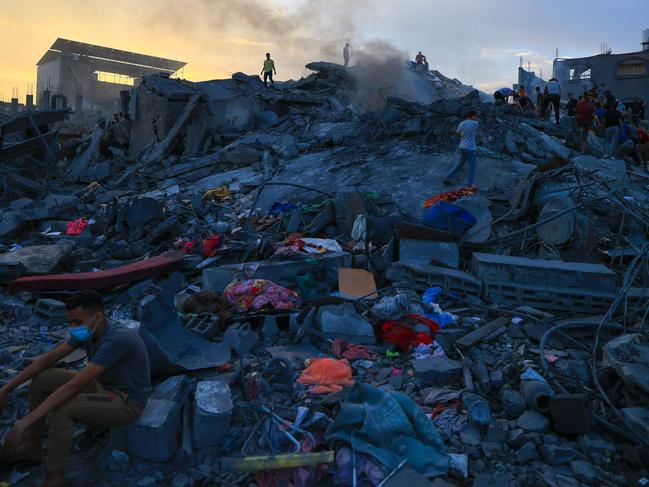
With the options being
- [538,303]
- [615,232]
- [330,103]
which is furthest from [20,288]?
[330,103]

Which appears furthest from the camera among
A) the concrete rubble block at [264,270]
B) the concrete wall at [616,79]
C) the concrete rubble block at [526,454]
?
the concrete wall at [616,79]

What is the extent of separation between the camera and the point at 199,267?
7309 mm

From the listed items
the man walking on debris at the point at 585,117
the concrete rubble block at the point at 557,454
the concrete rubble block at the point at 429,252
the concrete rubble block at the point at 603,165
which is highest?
the man walking on debris at the point at 585,117

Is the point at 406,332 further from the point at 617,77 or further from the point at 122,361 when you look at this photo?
the point at 617,77

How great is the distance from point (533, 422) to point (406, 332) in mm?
1635

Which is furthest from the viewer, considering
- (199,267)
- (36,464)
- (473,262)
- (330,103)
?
(330,103)

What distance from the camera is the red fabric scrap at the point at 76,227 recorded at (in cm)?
965

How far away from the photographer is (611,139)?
12117mm

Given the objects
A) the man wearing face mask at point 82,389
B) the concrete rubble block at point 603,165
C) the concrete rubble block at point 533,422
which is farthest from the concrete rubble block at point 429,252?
the concrete rubble block at point 603,165

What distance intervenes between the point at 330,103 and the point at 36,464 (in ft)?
57.3

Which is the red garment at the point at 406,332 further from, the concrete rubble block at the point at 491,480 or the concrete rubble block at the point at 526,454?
the concrete rubble block at the point at 491,480

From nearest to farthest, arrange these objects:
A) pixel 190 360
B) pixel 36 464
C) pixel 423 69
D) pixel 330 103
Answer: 1. pixel 36 464
2. pixel 190 360
3. pixel 330 103
4. pixel 423 69

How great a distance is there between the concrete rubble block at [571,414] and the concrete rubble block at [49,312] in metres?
5.14

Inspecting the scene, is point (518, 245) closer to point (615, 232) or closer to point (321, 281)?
point (615, 232)
